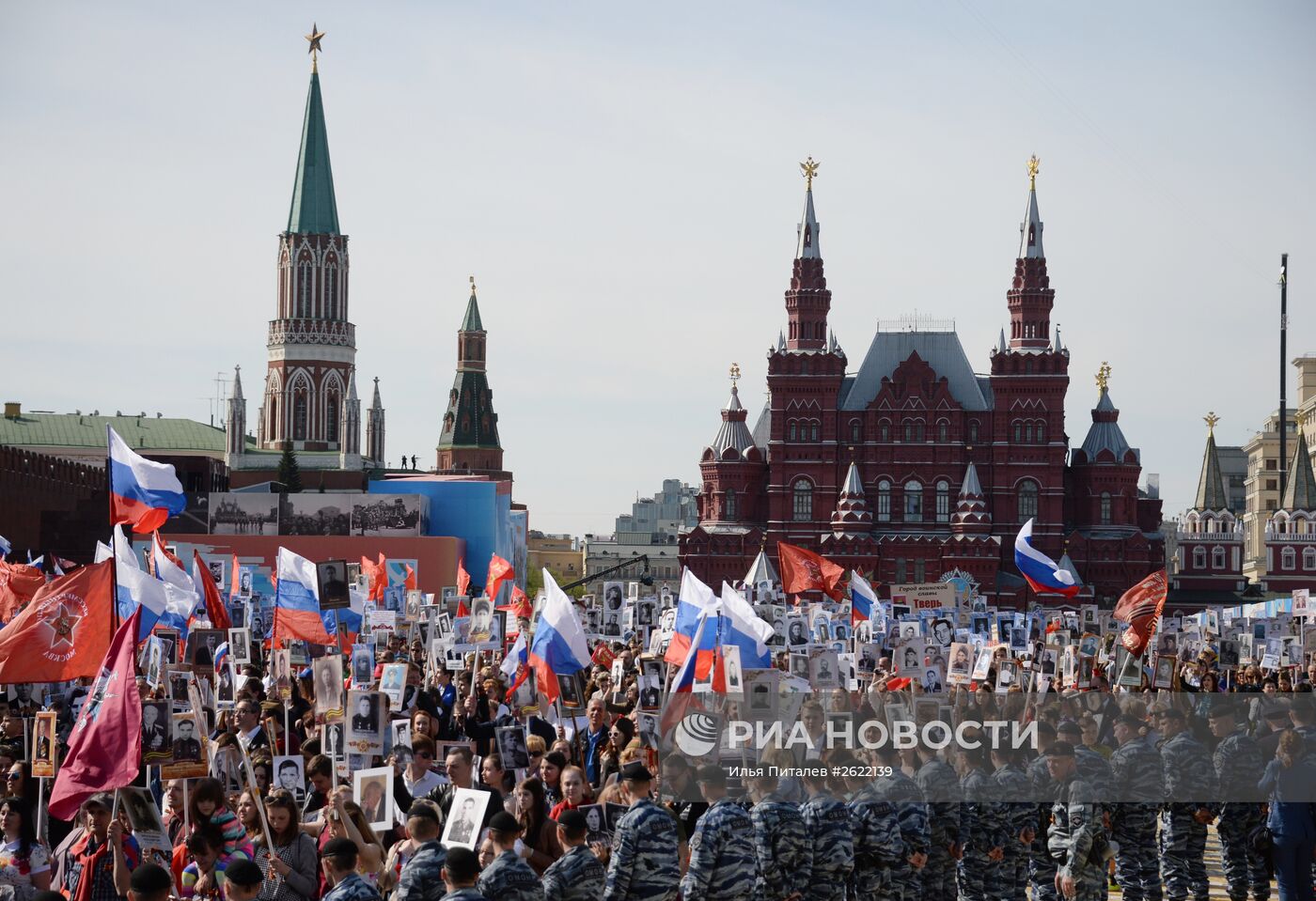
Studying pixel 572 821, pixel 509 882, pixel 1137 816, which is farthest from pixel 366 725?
pixel 1137 816

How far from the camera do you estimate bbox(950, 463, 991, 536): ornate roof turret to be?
86875mm

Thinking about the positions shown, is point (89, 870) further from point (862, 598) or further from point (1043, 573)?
point (862, 598)

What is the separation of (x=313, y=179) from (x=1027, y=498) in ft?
162

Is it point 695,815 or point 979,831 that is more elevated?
point 695,815

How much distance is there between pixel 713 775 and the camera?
10.8 m

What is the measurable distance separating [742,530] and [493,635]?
63.9m

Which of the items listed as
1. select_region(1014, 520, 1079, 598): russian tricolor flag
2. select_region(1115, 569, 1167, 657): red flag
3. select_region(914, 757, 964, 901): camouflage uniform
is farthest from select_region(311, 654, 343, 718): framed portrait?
select_region(1014, 520, 1079, 598): russian tricolor flag

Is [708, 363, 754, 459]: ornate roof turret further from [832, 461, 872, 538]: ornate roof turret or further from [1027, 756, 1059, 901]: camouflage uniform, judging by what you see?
[1027, 756, 1059, 901]: camouflage uniform

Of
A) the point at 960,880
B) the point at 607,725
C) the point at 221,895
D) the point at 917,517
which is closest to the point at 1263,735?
the point at 960,880

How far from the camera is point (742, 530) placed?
89.7 metres

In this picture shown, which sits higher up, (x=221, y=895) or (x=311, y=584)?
(x=311, y=584)

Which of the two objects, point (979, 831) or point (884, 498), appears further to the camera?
point (884, 498)

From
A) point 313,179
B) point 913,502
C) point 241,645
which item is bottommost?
point 241,645

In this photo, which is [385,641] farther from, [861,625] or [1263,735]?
[1263,735]
